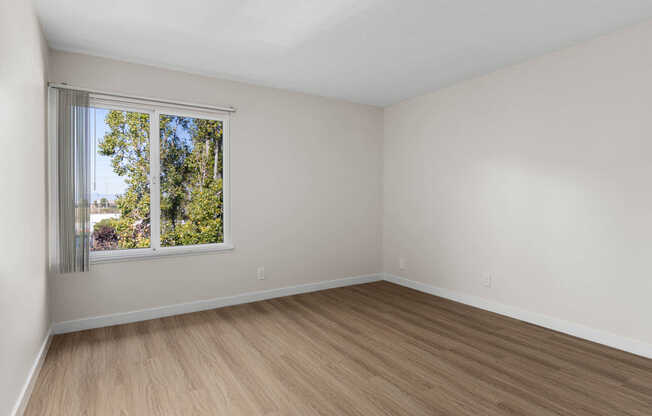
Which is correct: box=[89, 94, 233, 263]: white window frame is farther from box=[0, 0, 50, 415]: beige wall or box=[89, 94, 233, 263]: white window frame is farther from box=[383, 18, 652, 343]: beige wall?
box=[383, 18, 652, 343]: beige wall

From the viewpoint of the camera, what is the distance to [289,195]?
431 cm

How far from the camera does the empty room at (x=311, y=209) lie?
2209 mm

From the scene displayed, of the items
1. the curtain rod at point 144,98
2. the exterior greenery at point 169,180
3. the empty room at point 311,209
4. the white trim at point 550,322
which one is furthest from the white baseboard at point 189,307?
the curtain rod at point 144,98

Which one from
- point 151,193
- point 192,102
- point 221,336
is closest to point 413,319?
point 221,336

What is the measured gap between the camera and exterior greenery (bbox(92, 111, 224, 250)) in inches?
133

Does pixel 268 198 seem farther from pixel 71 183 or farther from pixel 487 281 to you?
pixel 487 281

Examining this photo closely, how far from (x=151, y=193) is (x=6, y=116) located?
69.8 inches

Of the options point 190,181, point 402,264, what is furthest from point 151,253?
point 402,264

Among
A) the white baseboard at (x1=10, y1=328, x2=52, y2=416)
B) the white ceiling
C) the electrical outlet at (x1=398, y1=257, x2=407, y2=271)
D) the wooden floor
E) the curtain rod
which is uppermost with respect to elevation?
the white ceiling

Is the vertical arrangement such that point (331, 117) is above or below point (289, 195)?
above

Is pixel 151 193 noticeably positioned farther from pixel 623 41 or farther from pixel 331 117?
pixel 623 41

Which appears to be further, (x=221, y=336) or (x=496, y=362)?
(x=221, y=336)

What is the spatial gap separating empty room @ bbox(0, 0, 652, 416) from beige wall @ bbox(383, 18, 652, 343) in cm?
2

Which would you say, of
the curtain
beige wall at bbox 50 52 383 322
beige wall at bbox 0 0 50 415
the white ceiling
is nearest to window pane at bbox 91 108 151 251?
the curtain
